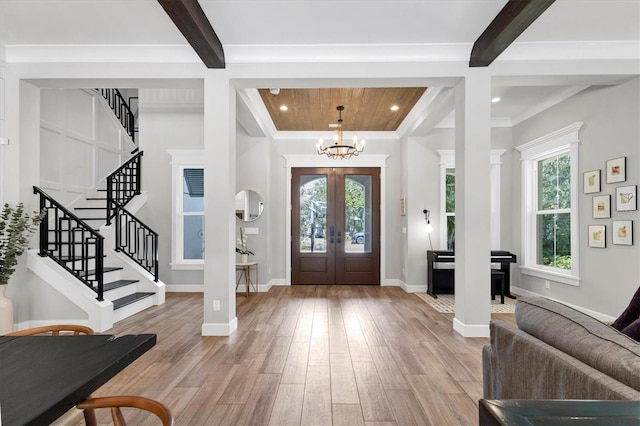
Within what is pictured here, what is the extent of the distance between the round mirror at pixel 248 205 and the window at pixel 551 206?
4.66 metres

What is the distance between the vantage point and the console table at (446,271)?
5.84 metres

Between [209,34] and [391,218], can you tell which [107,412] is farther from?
[391,218]

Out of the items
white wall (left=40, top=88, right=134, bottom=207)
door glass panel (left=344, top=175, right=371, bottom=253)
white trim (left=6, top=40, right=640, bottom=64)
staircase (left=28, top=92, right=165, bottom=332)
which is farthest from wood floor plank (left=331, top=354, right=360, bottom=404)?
white wall (left=40, top=88, right=134, bottom=207)

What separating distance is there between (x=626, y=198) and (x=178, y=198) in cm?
649

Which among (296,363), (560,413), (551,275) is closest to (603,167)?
(551,275)

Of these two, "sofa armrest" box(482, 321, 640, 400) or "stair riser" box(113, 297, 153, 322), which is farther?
"stair riser" box(113, 297, 153, 322)

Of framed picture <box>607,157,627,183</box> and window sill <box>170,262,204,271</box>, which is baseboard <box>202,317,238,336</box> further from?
framed picture <box>607,157,627,183</box>

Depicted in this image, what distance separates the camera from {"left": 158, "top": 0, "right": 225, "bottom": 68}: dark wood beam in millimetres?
2855

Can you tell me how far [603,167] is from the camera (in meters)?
4.41

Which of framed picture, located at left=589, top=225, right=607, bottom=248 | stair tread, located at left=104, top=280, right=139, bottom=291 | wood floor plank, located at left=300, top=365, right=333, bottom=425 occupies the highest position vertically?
framed picture, located at left=589, top=225, right=607, bottom=248

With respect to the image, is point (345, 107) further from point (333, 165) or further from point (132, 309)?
point (132, 309)

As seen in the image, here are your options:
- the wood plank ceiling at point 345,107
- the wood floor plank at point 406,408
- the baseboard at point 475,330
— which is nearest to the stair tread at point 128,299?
the wood plank ceiling at point 345,107

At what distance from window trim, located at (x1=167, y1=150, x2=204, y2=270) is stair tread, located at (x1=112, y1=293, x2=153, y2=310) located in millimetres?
1098

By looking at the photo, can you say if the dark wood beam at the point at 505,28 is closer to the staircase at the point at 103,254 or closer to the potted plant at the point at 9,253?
the staircase at the point at 103,254
